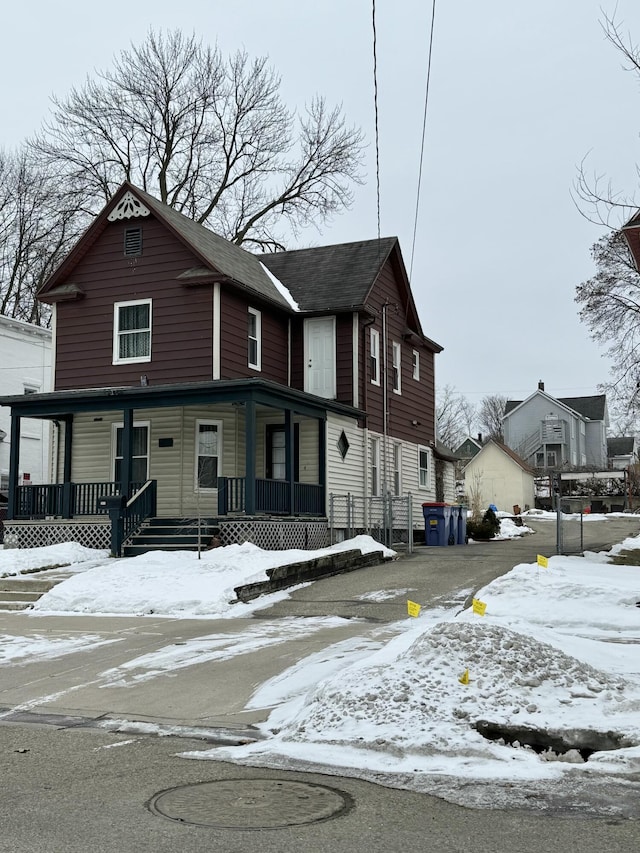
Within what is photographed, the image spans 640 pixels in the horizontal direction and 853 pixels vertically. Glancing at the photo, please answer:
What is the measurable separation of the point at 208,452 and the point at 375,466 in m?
5.82

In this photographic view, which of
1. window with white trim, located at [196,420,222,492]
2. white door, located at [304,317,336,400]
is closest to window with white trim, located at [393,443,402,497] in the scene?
white door, located at [304,317,336,400]

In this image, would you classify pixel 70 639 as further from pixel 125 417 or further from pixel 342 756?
pixel 125 417

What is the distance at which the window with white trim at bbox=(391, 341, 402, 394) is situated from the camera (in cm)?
2767

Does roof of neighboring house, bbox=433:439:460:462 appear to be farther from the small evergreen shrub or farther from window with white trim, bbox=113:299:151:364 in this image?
window with white trim, bbox=113:299:151:364

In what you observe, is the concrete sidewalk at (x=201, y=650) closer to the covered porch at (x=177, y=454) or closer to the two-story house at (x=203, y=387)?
the covered porch at (x=177, y=454)

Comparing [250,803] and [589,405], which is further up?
[589,405]

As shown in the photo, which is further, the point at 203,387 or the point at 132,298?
the point at 132,298

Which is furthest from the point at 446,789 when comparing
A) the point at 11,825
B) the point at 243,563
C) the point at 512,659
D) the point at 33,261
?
the point at 33,261

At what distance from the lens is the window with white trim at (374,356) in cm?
2584

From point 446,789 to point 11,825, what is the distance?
7.96 feet

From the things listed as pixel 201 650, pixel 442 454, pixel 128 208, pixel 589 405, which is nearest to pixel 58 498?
pixel 128 208

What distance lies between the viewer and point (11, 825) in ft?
15.3

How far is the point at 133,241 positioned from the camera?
76.9 ft

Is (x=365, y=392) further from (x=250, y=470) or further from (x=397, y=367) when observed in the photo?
(x=250, y=470)
